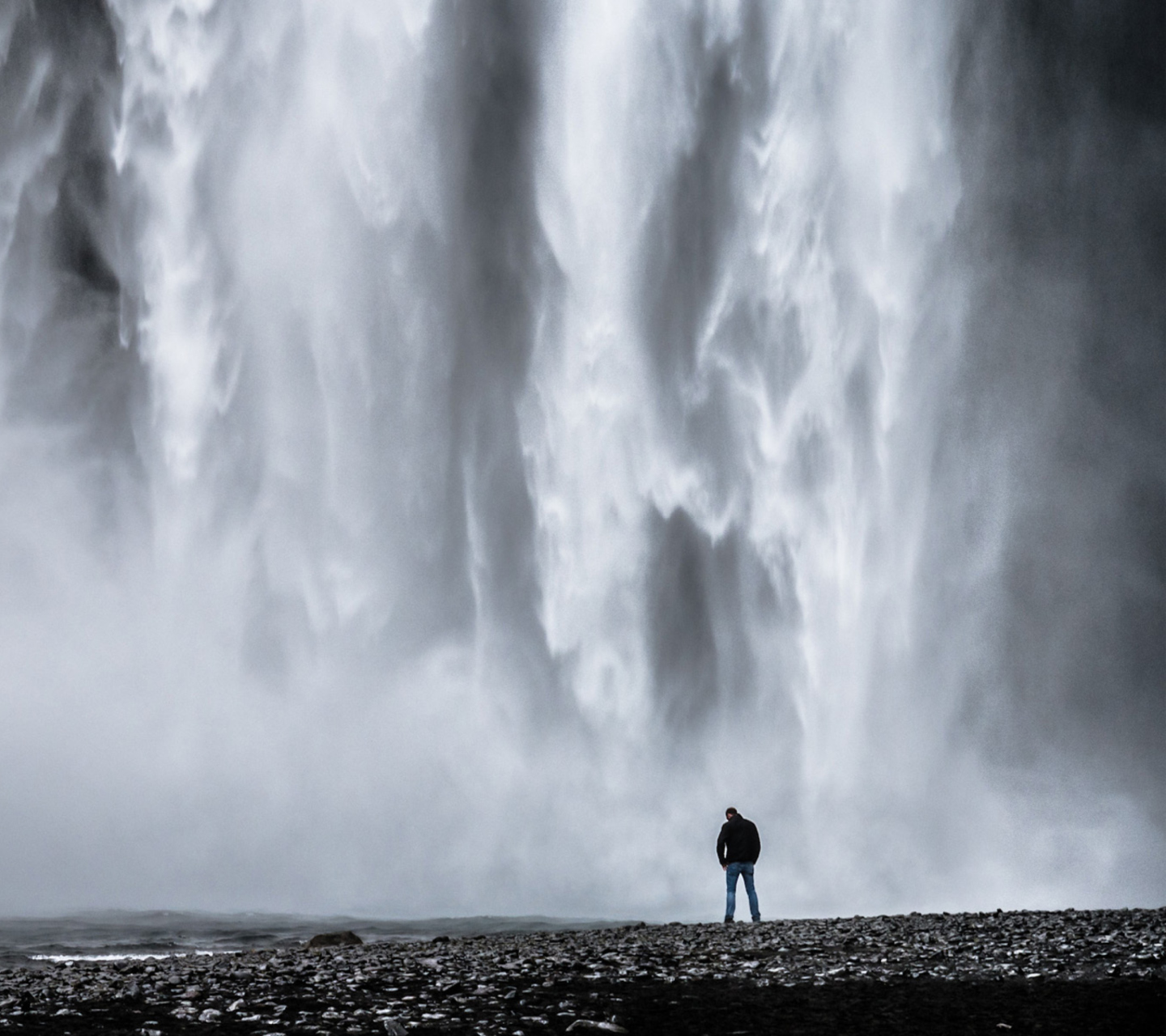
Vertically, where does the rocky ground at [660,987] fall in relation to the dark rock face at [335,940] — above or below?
below

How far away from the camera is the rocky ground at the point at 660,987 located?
9.20m

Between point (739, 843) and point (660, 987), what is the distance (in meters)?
8.03

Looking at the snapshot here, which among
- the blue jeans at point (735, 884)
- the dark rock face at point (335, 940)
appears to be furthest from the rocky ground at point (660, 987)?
the blue jeans at point (735, 884)

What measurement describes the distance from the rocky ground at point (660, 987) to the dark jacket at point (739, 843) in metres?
3.07

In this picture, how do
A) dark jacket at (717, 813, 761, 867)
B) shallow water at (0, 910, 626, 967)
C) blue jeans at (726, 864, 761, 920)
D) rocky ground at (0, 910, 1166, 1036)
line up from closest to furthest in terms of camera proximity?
rocky ground at (0, 910, 1166, 1036)
blue jeans at (726, 864, 761, 920)
dark jacket at (717, 813, 761, 867)
shallow water at (0, 910, 626, 967)

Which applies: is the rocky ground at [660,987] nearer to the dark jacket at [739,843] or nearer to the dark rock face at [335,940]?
the dark rock face at [335,940]

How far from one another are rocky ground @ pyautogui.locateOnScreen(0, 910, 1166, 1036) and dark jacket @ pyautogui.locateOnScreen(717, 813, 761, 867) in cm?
307

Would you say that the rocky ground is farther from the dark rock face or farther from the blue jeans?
the blue jeans

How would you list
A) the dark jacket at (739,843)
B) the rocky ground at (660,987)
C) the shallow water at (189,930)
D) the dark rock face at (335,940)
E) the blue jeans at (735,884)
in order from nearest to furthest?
the rocky ground at (660,987), the dark rock face at (335,940), the blue jeans at (735,884), the dark jacket at (739,843), the shallow water at (189,930)

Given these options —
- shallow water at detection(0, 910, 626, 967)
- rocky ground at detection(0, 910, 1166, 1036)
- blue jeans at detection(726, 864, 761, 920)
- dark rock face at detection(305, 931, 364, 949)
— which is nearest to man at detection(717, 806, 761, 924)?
blue jeans at detection(726, 864, 761, 920)

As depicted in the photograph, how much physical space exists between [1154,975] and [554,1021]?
6.39 m

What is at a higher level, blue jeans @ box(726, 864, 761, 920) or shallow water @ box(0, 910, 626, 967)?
blue jeans @ box(726, 864, 761, 920)

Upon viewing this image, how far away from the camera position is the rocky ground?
30.2 ft

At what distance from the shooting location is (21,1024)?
30.1 ft
